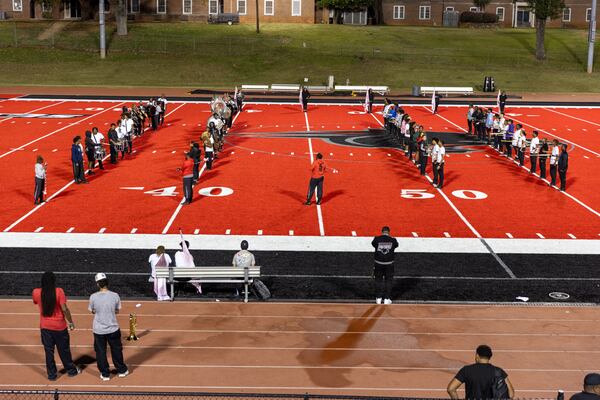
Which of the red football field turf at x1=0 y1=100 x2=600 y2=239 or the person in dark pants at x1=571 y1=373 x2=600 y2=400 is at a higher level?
the person in dark pants at x1=571 y1=373 x2=600 y2=400

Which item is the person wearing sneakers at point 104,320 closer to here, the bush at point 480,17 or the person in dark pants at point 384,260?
the person in dark pants at point 384,260

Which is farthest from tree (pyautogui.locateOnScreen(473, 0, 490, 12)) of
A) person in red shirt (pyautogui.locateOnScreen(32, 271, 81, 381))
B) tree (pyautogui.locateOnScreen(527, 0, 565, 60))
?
person in red shirt (pyautogui.locateOnScreen(32, 271, 81, 381))

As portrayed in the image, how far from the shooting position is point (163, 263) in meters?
16.3

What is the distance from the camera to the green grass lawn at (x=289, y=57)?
231ft

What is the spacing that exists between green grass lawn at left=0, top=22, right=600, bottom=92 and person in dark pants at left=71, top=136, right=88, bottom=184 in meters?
41.2

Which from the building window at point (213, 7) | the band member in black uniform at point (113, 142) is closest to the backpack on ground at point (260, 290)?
the band member in black uniform at point (113, 142)

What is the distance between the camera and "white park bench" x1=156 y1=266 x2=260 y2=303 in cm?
1622

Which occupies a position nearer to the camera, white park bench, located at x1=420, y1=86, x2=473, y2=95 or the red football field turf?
the red football field turf

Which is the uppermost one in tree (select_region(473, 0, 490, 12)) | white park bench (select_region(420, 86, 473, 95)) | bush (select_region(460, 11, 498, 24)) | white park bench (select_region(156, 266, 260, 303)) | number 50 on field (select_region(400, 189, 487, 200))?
Result: tree (select_region(473, 0, 490, 12))

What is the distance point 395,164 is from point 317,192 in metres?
7.97

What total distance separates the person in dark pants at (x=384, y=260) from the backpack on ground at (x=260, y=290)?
221 centimetres

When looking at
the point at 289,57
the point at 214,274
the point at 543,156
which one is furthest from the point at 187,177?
the point at 289,57

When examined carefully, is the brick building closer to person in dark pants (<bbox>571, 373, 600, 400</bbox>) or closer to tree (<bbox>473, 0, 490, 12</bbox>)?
tree (<bbox>473, 0, 490, 12</bbox>)

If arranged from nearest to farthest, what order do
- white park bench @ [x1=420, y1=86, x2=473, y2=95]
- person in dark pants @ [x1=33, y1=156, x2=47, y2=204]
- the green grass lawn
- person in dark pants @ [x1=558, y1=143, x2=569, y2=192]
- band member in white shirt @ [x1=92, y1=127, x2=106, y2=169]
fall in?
1. person in dark pants @ [x1=33, y1=156, x2=47, y2=204]
2. person in dark pants @ [x1=558, y1=143, x2=569, y2=192]
3. band member in white shirt @ [x1=92, y1=127, x2=106, y2=169]
4. white park bench @ [x1=420, y1=86, x2=473, y2=95]
5. the green grass lawn
